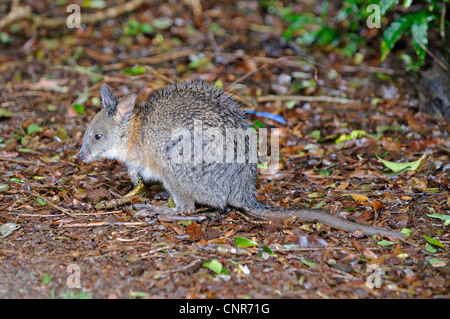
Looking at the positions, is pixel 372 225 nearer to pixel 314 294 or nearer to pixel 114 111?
pixel 314 294

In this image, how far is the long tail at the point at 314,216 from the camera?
4.73 meters

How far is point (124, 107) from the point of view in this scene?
5.71m

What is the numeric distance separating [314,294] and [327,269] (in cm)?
39

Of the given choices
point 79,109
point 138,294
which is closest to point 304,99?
point 79,109

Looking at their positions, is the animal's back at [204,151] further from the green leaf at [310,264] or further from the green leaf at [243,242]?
the green leaf at [310,264]

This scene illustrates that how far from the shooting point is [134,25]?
10047 millimetres

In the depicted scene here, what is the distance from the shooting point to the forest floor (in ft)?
13.8

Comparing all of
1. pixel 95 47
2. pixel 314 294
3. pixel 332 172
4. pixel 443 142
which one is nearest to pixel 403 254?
pixel 314 294

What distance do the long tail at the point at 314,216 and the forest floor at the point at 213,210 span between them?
88 mm

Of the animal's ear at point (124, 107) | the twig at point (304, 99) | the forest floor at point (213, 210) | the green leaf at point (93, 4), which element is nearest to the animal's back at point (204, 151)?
the forest floor at point (213, 210)

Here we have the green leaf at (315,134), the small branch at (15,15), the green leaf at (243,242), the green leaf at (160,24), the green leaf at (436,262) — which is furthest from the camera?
the green leaf at (160,24)

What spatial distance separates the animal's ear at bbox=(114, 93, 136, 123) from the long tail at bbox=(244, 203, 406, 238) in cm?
176

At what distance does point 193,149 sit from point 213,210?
83 cm

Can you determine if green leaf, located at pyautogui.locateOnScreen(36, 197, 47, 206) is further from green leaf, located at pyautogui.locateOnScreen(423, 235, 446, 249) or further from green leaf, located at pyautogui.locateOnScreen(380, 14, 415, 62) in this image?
green leaf, located at pyautogui.locateOnScreen(380, 14, 415, 62)
